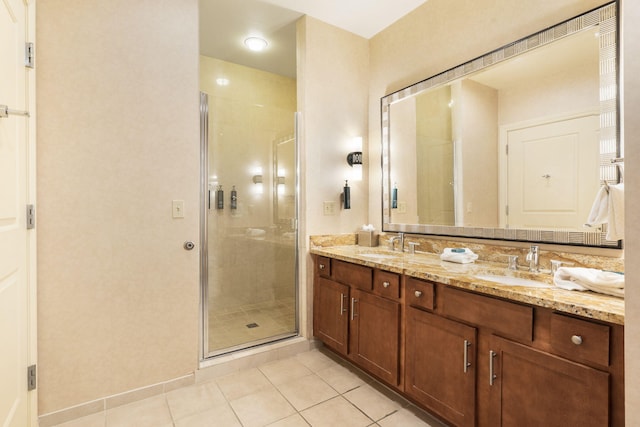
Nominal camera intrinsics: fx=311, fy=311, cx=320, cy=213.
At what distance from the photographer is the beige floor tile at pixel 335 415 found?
174 cm

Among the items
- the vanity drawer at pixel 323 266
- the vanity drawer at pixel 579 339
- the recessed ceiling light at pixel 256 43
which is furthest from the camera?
the recessed ceiling light at pixel 256 43

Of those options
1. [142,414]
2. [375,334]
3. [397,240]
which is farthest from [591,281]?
[142,414]

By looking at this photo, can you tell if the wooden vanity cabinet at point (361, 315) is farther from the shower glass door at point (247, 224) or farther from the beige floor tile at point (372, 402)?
the shower glass door at point (247, 224)

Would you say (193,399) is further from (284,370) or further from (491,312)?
(491,312)

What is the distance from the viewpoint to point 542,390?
1.23 meters

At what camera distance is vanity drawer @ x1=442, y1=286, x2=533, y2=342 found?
1282mm

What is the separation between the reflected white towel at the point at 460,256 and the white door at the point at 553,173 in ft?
0.95

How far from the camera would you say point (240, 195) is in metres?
2.53

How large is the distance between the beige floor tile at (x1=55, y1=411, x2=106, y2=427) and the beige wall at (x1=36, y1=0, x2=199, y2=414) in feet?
0.32

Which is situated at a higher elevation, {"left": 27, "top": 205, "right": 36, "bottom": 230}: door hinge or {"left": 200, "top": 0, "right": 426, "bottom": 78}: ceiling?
{"left": 200, "top": 0, "right": 426, "bottom": 78}: ceiling

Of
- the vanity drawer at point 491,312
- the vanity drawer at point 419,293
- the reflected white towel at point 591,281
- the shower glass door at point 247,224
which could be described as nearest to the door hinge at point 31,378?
the shower glass door at point 247,224

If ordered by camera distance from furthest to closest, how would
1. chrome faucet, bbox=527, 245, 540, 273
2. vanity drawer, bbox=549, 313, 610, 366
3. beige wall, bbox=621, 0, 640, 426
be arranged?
1. chrome faucet, bbox=527, 245, 540, 273
2. vanity drawer, bbox=549, 313, 610, 366
3. beige wall, bbox=621, 0, 640, 426

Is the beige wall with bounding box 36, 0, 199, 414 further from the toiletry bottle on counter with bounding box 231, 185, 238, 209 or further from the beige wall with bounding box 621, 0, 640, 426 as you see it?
the beige wall with bounding box 621, 0, 640, 426

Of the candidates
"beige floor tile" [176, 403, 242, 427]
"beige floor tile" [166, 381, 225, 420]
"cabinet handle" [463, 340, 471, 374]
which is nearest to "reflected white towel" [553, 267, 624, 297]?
"cabinet handle" [463, 340, 471, 374]
